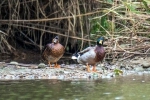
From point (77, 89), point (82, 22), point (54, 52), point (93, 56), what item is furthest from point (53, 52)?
point (77, 89)

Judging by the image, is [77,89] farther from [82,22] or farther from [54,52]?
[82,22]

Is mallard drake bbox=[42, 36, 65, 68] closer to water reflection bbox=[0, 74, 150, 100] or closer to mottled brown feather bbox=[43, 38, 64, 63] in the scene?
mottled brown feather bbox=[43, 38, 64, 63]

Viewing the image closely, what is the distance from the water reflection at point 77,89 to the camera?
6926mm

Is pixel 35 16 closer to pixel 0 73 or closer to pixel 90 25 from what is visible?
pixel 90 25

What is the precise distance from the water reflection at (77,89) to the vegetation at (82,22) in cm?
307

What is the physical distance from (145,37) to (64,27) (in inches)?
75.5

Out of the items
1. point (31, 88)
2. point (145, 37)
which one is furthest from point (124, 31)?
point (31, 88)

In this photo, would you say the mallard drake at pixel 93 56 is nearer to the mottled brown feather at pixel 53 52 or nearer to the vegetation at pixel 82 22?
the mottled brown feather at pixel 53 52

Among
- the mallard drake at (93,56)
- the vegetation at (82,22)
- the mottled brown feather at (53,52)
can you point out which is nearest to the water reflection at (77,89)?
the mallard drake at (93,56)

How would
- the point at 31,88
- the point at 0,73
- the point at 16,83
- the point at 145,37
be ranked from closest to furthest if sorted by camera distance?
1. the point at 31,88
2. the point at 16,83
3. the point at 0,73
4. the point at 145,37

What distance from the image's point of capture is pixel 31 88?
7.86m

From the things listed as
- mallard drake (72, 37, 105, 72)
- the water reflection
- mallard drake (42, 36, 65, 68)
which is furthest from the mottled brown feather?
the water reflection

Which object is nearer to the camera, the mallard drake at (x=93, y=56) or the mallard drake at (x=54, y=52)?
the mallard drake at (x=93, y=56)

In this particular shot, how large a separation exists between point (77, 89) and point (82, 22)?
4.92 metres
